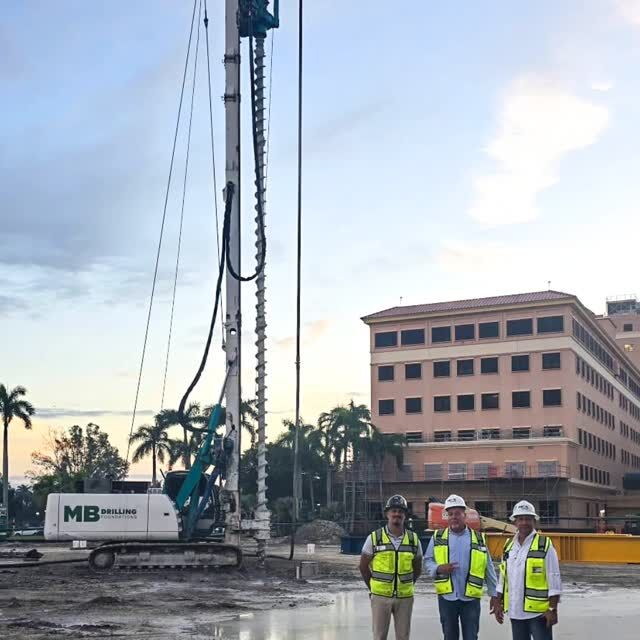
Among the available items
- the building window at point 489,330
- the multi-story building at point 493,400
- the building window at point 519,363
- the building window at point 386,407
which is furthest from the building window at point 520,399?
the building window at point 386,407

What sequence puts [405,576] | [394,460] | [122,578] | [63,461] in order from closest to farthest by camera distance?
[405,576] < [122,578] < [394,460] < [63,461]

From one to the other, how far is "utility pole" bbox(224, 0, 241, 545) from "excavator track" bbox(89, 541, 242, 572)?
812 millimetres

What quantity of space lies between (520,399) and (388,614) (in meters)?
79.9

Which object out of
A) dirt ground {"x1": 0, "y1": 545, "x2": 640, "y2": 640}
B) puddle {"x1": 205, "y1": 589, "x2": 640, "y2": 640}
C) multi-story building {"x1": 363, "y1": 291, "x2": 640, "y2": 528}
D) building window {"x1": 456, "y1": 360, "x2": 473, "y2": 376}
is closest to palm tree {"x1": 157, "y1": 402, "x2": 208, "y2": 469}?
multi-story building {"x1": 363, "y1": 291, "x2": 640, "y2": 528}

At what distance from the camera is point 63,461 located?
110m

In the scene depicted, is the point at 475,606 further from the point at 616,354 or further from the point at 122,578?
the point at 616,354

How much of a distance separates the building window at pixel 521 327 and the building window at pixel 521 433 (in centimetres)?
797

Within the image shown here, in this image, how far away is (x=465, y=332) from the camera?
91875mm

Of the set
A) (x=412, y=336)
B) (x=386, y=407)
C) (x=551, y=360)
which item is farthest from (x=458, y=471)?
(x=412, y=336)

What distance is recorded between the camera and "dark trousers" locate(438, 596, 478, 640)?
10547 millimetres

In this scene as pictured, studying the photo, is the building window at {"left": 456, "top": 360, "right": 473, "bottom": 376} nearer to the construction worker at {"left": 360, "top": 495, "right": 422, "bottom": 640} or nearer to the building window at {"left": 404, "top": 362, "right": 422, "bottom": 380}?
the building window at {"left": 404, "top": 362, "right": 422, "bottom": 380}

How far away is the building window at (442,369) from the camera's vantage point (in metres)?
92.1

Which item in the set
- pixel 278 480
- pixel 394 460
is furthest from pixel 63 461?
pixel 394 460

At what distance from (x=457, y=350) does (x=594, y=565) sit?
54116 mm
